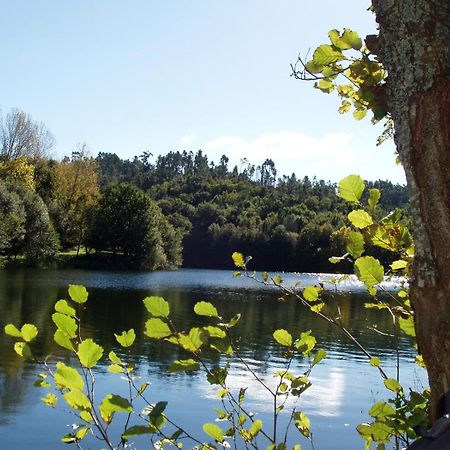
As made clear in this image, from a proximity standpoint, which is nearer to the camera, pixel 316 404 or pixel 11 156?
pixel 316 404

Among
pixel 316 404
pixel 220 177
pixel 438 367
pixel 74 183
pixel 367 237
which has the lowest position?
pixel 316 404

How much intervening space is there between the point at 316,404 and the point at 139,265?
157 feet

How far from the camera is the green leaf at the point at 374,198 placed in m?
1.55

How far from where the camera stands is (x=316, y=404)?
1230 centimetres

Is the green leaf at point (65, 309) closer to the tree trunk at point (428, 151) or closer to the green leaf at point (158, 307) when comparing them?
the green leaf at point (158, 307)

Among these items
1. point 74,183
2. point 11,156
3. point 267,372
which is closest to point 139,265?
point 74,183

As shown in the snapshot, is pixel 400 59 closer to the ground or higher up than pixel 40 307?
higher up

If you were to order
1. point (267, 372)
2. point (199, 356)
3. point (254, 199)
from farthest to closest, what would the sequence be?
point (254, 199), point (267, 372), point (199, 356)

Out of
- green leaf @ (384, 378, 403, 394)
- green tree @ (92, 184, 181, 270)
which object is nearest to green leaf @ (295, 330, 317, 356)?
green leaf @ (384, 378, 403, 394)

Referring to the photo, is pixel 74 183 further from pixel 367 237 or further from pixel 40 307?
pixel 367 237

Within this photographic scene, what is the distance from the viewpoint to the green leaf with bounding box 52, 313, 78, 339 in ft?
4.36

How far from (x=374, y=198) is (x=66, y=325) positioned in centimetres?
83

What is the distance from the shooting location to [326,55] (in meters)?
1.40

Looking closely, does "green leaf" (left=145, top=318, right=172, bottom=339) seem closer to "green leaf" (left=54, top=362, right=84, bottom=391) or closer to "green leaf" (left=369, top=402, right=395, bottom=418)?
"green leaf" (left=54, top=362, right=84, bottom=391)
